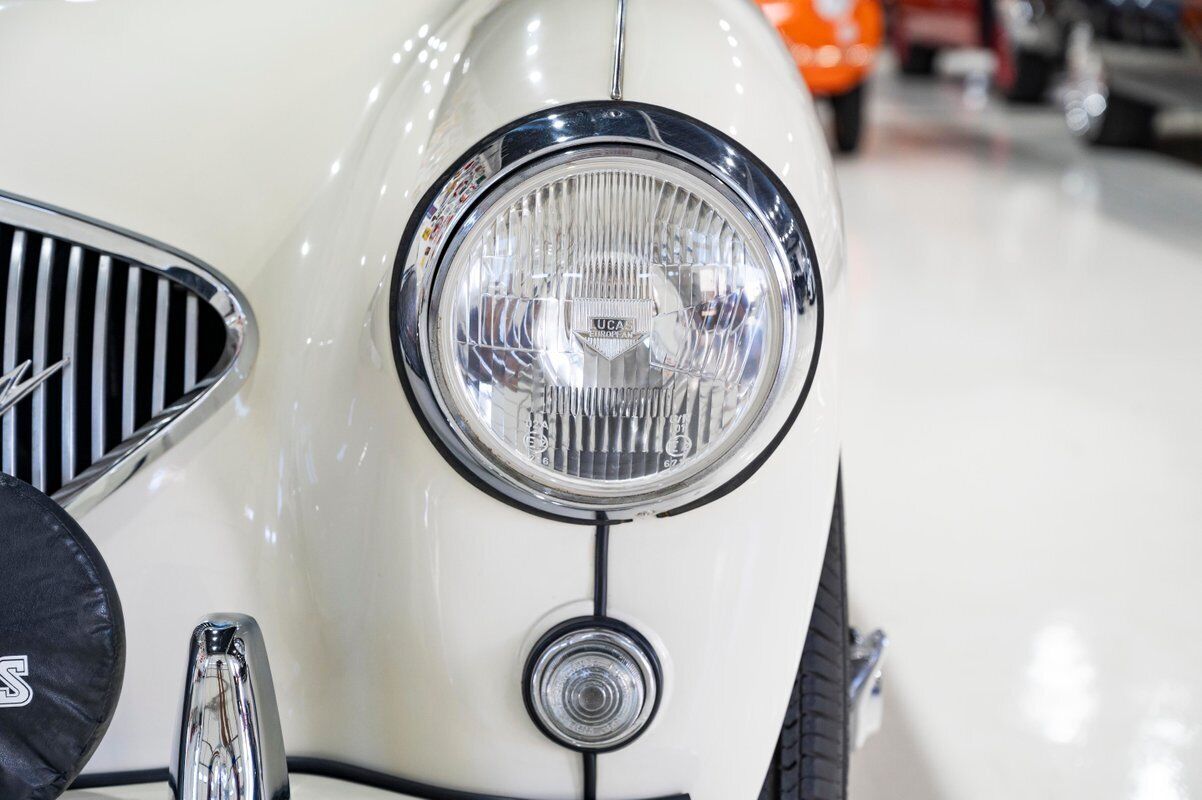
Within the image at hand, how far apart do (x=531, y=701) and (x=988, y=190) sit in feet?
16.6

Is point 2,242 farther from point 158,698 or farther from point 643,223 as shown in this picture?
point 643,223

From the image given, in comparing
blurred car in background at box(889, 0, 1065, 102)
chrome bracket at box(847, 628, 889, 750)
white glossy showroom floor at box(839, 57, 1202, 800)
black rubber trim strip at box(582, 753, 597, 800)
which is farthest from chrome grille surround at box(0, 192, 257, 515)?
blurred car in background at box(889, 0, 1065, 102)

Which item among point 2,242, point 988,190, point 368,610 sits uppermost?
point 988,190

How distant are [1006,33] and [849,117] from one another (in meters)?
2.08

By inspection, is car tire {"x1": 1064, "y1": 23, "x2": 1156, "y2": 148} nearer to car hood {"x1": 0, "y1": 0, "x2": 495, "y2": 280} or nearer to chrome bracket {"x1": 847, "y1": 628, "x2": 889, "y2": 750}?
chrome bracket {"x1": 847, "y1": 628, "x2": 889, "y2": 750}

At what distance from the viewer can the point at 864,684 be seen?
1.21 meters

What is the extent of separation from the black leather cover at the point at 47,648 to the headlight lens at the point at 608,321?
0.28 metres

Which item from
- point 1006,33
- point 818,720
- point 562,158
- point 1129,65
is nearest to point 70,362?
point 562,158

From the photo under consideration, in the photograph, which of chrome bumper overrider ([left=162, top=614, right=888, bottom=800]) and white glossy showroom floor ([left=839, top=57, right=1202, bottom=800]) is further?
white glossy showroom floor ([left=839, top=57, right=1202, bottom=800])

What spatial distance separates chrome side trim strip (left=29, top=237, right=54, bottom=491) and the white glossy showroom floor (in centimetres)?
103

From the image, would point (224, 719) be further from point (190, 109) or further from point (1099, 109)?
point (1099, 109)

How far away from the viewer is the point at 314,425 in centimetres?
95

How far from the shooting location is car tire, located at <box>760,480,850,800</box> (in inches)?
41.5

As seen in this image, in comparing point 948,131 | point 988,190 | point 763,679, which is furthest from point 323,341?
point 948,131
